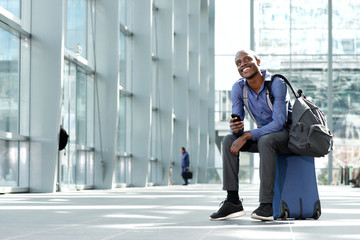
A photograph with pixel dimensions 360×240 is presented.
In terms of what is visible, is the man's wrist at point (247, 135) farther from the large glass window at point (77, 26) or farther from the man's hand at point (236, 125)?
the large glass window at point (77, 26)

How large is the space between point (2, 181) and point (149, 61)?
893 cm

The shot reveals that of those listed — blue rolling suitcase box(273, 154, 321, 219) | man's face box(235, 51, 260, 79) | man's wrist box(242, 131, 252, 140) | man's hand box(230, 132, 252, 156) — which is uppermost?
man's face box(235, 51, 260, 79)

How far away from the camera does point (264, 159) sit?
4641 millimetres

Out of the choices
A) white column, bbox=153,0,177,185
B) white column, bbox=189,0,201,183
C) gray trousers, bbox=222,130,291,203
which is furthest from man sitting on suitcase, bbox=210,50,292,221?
white column, bbox=189,0,201,183

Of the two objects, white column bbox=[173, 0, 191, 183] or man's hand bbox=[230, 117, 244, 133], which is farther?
white column bbox=[173, 0, 191, 183]

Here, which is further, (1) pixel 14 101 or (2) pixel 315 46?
(2) pixel 315 46

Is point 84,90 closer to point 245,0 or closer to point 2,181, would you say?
point 2,181

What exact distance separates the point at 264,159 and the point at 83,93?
1065 cm

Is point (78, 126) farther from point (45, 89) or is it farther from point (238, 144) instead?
point (238, 144)

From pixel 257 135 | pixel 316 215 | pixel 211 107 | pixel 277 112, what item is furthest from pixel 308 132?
pixel 211 107

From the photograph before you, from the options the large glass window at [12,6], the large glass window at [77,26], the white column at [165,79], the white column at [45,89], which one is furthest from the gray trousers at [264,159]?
the white column at [165,79]

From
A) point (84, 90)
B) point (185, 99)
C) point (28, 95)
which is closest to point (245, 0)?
point (185, 99)

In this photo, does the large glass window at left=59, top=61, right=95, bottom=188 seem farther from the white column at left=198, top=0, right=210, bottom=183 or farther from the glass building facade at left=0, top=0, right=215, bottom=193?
the white column at left=198, top=0, right=210, bottom=183

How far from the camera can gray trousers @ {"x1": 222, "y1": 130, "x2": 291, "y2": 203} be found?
4.62 meters
